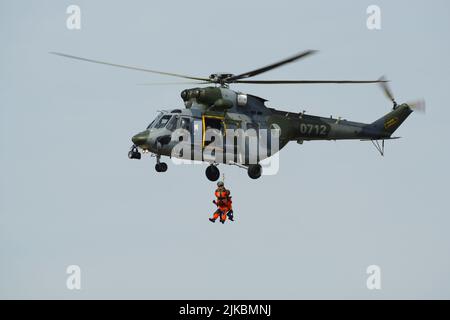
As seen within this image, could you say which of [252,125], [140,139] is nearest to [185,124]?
[140,139]

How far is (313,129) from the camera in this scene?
32.7 meters

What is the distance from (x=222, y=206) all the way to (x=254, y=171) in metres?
2.40

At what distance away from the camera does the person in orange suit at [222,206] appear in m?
29.3

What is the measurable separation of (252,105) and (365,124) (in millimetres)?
5074

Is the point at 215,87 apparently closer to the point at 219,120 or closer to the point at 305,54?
the point at 219,120

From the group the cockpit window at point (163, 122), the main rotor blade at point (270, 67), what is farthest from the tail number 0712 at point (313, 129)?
the cockpit window at point (163, 122)

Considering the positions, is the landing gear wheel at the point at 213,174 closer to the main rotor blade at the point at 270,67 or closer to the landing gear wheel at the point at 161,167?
the landing gear wheel at the point at 161,167

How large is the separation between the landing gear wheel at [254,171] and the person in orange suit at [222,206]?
1.93 m

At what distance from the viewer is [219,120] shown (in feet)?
101

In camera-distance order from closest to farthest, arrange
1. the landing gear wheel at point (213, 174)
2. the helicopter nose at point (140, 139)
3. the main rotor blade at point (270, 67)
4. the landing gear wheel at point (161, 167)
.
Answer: the main rotor blade at point (270, 67)
the helicopter nose at point (140, 139)
the landing gear wheel at point (161, 167)
the landing gear wheel at point (213, 174)

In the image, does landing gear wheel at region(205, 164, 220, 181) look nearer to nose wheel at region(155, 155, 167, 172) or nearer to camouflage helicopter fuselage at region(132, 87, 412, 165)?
camouflage helicopter fuselage at region(132, 87, 412, 165)

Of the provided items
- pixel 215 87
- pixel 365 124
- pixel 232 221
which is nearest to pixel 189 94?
pixel 215 87

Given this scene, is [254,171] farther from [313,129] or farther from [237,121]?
[313,129]

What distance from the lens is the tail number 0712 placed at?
106ft
